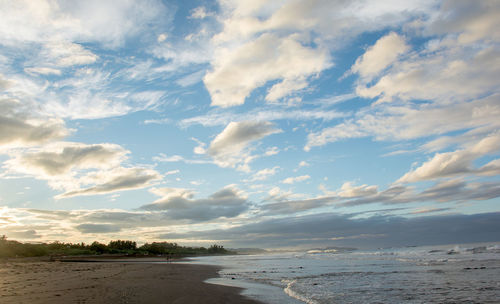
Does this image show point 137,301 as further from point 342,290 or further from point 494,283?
point 494,283

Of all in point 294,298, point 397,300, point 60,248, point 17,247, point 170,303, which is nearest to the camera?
point 170,303

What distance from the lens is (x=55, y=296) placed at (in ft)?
→ 43.1

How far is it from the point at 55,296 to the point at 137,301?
12.0 ft

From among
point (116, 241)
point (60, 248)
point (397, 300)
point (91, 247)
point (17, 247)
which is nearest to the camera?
point (397, 300)

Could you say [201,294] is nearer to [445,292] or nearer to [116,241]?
[445,292]

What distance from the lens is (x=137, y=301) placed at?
12.7 meters

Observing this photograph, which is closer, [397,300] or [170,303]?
[170,303]

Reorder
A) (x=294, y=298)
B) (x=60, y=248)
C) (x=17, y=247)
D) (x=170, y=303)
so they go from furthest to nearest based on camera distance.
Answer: (x=60, y=248) < (x=17, y=247) < (x=294, y=298) < (x=170, y=303)

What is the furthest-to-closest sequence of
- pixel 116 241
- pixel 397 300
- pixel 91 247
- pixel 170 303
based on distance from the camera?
pixel 116 241 < pixel 91 247 < pixel 397 300 < pixel 170 303

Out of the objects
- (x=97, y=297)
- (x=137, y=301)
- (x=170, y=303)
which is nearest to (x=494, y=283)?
(x=170, y=303)

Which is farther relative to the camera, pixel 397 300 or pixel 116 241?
pixel 116 241

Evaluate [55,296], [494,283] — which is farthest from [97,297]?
[494,283]

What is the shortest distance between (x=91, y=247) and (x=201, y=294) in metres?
106

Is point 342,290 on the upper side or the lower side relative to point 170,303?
lower
